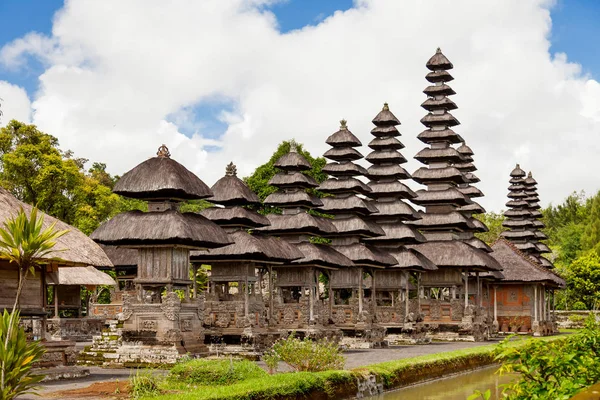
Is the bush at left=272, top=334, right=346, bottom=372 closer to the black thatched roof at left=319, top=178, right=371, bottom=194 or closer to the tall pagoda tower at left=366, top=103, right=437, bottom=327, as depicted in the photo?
the tall pagoda tower at left=366, top=103, right=437, bottom=327

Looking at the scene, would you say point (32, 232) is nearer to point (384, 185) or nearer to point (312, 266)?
point (312, 266)

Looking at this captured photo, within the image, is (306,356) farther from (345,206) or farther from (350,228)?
(345,206)

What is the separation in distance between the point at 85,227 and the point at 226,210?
1837 centimetres

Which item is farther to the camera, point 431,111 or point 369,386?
point 431,111

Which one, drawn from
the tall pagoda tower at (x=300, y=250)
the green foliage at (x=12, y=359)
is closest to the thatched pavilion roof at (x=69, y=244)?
the green foliage at (x=12, y=359)

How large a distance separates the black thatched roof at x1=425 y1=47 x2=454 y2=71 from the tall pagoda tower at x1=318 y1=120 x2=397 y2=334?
35.8 ft

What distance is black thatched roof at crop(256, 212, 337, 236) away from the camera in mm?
37781

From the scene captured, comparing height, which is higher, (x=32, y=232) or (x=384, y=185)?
(x=384, y=185)

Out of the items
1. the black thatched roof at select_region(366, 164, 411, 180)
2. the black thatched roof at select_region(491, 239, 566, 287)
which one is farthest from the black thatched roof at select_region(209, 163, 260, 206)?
the black thatched roof at select_region(491, 239, 566, 287)

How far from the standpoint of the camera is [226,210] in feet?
109

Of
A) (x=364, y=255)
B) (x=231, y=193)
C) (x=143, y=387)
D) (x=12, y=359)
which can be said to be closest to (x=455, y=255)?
(x=364, y=255)

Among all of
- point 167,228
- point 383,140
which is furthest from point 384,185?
point 167,228

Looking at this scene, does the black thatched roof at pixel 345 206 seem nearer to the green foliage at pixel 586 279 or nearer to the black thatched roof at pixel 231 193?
the black thatched roof at pixel 231 193

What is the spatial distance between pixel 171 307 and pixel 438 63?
3134cm
